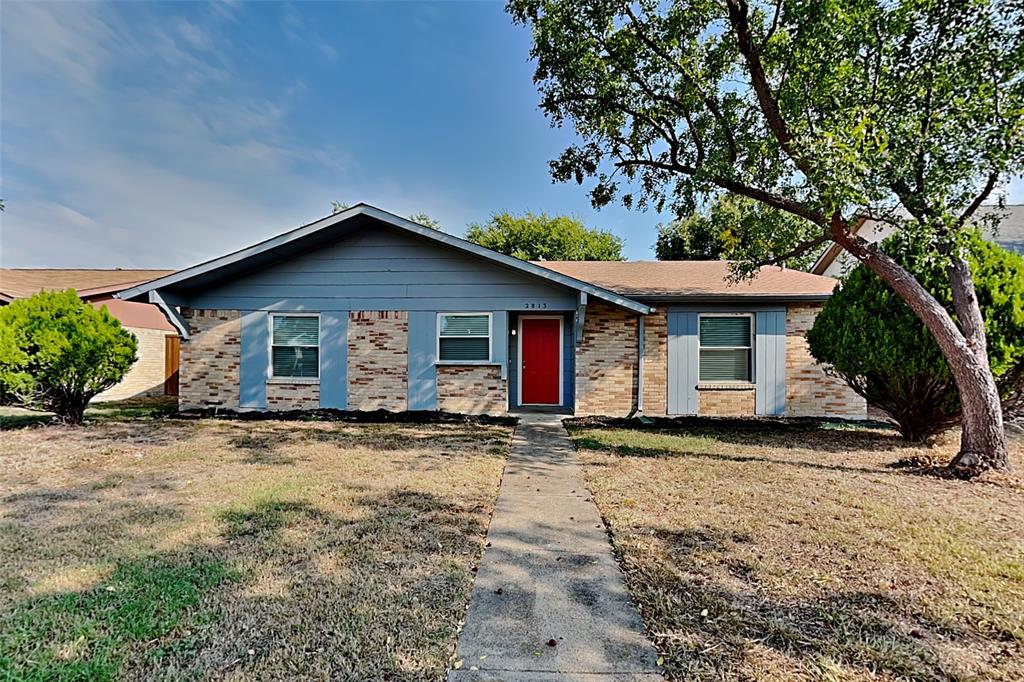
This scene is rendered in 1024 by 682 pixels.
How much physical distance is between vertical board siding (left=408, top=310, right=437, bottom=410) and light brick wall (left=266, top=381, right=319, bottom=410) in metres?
2.45

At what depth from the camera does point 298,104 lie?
15312 mm

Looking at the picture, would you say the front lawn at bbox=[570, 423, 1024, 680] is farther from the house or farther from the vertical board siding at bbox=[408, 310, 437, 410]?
the vertical board siding at bbox=[408, 310, 437, 410]

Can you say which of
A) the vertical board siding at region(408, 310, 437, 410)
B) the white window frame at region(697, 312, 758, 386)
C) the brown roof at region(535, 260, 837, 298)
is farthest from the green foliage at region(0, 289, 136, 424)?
the white window frame at region(697, 312, 758, 386)

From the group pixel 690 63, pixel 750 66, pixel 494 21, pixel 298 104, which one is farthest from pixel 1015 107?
pixel 298 104

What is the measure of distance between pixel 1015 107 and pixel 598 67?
222 inches

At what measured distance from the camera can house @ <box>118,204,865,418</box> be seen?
10.6 metres

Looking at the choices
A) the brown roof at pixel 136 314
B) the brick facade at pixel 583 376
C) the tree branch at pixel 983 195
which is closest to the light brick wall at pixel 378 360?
the brick facade at pixel 583 376

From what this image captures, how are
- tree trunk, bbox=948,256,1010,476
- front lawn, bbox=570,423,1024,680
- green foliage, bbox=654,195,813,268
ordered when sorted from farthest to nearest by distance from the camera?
green foliage, bbox=654,195,813,268, tree trunk, bbox=948,256,1010,476, front lawn, bbox=570,423,1024,680

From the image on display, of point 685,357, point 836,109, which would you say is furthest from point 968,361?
point 685,357

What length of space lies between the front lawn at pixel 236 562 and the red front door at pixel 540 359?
490 centimetres

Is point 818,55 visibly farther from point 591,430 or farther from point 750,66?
point 591,430

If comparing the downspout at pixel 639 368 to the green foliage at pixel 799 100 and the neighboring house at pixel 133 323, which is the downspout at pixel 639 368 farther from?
the neighboring house at pixel 133 323

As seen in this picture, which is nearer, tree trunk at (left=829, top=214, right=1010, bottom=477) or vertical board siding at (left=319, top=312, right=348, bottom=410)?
tree trunk at (left=829, top=214, right=1010, bottom=477)

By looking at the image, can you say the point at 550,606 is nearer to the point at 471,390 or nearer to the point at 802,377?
the point at 471,390
